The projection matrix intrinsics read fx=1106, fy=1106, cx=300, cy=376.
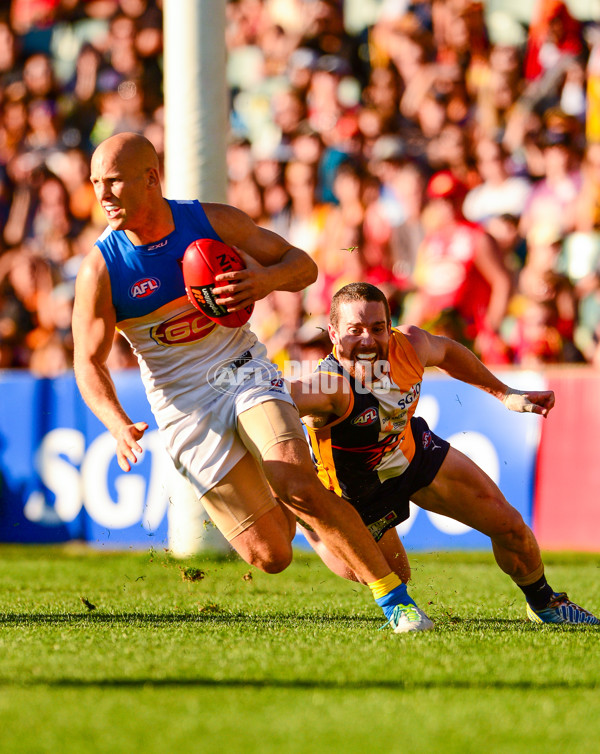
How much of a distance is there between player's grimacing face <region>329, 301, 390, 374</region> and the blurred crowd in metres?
3.27

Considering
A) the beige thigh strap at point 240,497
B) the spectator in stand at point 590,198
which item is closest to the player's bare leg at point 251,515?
the beige thigh strap at point 240,497

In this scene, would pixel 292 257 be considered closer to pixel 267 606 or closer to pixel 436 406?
pixel 267 606

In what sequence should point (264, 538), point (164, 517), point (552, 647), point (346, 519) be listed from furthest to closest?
point (164, 517)
point (264, 538)
point (346, 519)
point (552, 647)

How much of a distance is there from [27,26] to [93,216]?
4402 mm

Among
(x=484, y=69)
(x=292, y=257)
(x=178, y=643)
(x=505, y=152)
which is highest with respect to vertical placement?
(x=484, y=69)

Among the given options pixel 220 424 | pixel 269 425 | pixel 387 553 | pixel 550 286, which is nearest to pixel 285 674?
pixel 269 425

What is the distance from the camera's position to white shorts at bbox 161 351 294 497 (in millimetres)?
5273

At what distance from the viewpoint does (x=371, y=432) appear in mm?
5344

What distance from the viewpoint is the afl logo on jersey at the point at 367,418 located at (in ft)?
17.3

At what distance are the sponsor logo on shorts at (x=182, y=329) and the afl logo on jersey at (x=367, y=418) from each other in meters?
0.83

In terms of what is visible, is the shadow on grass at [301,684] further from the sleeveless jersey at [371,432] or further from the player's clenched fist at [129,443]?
the sleeveless jersey at [371,432]

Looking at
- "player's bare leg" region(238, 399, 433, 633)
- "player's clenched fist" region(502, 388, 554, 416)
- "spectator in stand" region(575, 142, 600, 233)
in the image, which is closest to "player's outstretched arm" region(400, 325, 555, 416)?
"player's clenched fist" region(502, 388, 554, 416)

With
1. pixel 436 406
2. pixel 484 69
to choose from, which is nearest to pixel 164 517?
pixel 436 406

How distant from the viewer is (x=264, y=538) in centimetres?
534
